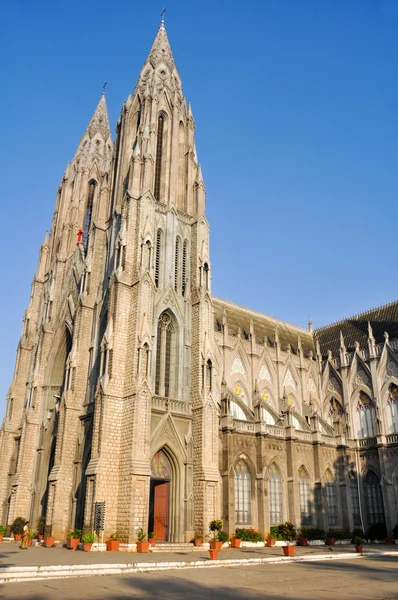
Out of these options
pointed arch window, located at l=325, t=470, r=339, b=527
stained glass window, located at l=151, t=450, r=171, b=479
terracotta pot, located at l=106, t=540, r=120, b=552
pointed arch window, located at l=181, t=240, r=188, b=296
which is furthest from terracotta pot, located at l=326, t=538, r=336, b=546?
pointed arch window, located at l=181, t=240, r=188, b=296

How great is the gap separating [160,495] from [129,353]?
8634 millimetres

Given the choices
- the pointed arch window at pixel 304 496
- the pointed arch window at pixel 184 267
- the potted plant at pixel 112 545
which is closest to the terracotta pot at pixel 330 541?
the pointed arch window at pixel 304 496

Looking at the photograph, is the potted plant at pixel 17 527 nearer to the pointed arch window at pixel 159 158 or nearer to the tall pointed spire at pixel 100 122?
the pointed arch window at pixel 159 158

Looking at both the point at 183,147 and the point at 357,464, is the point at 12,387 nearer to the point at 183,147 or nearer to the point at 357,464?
the point at 183,147

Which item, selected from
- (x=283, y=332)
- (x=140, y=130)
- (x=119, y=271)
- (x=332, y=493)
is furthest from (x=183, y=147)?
(x=332, y=493)

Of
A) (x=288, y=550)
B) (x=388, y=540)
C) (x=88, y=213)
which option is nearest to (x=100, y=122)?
(x=88, y=213)

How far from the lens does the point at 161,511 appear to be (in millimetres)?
30031

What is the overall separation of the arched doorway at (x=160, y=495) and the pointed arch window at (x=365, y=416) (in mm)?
21981

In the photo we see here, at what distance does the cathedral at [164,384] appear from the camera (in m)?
29.7

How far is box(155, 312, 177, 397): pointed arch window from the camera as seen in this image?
32188mm

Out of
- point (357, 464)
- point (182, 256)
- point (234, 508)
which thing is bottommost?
point (234, 508)

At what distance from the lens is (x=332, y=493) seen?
40.6m

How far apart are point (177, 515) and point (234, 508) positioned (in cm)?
501

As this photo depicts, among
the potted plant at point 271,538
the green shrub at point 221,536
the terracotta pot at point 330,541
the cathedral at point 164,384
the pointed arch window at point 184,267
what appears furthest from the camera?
the pointed arch window at point 184,267
